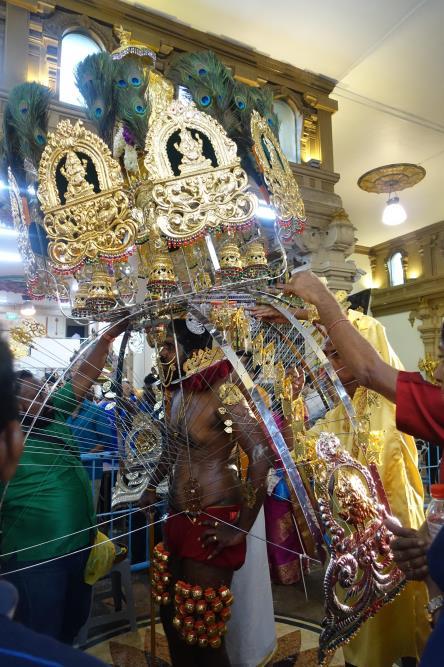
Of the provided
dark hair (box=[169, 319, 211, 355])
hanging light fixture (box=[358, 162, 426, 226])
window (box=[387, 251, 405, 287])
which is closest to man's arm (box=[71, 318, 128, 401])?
dark hair (box=[169, 319, 211, 355])

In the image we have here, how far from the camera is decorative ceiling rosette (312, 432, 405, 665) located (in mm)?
1404

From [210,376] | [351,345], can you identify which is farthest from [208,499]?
[351,345]

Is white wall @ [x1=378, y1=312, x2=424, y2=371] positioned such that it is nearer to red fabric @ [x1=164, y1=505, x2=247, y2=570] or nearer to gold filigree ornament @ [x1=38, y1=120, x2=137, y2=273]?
red fabric @ [x1=164, y1=505, x2=247, y2=570]

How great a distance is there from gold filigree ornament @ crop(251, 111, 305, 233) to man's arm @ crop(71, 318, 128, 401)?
0.72 metres

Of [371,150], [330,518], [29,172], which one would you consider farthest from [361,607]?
[371,150]

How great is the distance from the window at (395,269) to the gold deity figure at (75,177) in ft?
42.3

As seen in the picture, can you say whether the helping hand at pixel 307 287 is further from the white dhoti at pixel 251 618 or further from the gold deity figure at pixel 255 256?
the white dhoti at pixel 251 618

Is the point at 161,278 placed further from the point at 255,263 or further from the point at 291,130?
the point at 291,130

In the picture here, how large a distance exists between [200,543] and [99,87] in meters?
1.79

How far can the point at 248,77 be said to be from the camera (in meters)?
5.84

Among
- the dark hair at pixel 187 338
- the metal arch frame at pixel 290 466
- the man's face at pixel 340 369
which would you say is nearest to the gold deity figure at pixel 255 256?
the metal arch frame at pixel 290 466

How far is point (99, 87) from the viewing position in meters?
1.54

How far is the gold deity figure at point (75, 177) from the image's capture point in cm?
156

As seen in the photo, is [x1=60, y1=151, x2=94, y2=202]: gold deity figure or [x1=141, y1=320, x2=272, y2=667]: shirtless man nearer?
[x1=60, y1=151, x2=94, y2=202]: gold deity figure
